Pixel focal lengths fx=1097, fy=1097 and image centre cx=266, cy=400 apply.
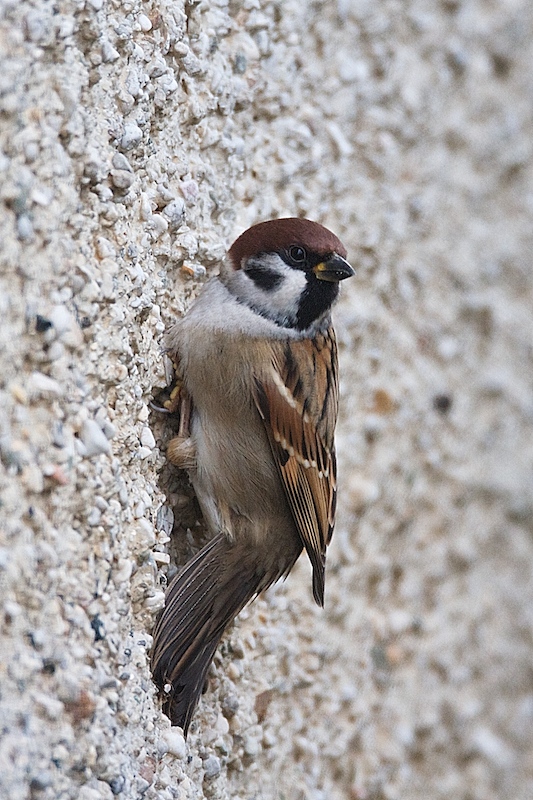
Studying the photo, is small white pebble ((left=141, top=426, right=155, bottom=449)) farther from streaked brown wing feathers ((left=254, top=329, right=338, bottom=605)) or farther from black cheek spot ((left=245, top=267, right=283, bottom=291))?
black cheek spot ((left=245, top=267, right=283, bottom=291))

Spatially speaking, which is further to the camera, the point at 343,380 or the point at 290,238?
the point at 343,380

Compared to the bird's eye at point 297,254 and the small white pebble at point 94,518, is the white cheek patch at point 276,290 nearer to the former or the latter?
the bird's eye at point 297,254

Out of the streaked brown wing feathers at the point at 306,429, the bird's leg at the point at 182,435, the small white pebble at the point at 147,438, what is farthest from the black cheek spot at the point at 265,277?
the small white pebble at the point at 147,438

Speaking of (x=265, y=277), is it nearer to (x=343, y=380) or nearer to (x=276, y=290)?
(x=276, y=290)

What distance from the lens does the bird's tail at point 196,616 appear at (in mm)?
1588

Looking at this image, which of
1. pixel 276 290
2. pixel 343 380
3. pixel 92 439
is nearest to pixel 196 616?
pixel 92 439

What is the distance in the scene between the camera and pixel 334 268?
1.77 m

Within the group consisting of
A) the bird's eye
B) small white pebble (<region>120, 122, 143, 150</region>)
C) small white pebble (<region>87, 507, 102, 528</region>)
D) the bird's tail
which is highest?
small white pebble (<region>120, 122, 143, 150</region>)

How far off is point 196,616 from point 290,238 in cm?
62

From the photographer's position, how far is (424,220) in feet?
8.63

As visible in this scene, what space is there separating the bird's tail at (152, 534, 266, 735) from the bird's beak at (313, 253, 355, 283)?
1.50 ft

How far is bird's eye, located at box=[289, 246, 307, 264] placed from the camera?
1.78m

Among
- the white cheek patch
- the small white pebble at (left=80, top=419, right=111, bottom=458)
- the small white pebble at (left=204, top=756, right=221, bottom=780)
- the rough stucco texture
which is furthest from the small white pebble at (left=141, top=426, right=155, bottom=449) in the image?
the small white pebble at (left=204, top=756, right=221, bottom=780)

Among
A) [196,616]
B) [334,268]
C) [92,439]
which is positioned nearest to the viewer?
[92,439]
